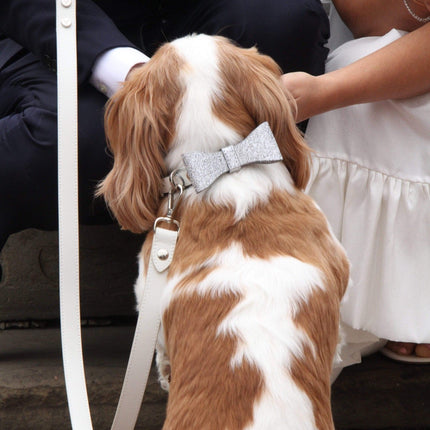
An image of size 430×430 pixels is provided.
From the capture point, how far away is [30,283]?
2654mm

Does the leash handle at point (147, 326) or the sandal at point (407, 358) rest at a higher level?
the leash handle at point (147, 326)

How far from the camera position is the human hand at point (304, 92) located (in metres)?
1.90

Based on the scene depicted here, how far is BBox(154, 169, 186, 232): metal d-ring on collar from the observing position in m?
1.59

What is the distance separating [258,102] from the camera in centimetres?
166

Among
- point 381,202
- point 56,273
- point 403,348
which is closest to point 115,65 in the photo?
point 381,202

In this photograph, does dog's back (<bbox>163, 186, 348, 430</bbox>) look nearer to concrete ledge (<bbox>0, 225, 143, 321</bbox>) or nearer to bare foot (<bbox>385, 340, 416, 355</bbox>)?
bare foot (<bbox>385, 340, 416, 355</bbox>)

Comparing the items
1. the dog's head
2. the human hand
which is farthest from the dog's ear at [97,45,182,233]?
the human hand

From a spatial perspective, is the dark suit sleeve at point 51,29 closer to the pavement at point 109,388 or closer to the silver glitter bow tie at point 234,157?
the silver glitter bow tie at point 234,157

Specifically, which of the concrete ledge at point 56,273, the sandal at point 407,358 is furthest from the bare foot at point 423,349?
the concrete ledge at point 56,273

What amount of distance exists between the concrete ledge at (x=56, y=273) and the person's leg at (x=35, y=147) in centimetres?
56

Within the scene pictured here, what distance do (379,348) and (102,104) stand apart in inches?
46.4

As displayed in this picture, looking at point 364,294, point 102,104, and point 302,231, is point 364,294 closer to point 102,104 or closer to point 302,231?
point 302,231

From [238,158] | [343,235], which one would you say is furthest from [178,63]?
[343,235]

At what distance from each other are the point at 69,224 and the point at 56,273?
1149 mm
